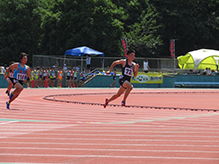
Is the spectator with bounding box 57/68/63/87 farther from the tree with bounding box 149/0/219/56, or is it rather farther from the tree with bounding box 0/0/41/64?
the tree with bounding box 149/0/219/56

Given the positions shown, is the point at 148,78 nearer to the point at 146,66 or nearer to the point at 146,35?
the point at 146,66

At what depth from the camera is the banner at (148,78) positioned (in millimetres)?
37531

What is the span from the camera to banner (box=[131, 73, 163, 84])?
123 ft

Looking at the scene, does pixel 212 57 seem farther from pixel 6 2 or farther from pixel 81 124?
pixel 81 124

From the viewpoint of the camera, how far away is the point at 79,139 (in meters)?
7.61

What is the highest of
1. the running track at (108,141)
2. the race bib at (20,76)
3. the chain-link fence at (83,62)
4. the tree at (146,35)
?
the tree at (146,35)

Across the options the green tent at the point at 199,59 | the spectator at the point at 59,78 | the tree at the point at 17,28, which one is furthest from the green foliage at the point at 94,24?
the spectator at the point at 59,78

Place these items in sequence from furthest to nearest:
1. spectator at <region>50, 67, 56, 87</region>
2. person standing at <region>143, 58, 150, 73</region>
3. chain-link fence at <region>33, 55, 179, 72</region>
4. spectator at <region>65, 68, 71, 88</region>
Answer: person standing at <region>143, 58, 150, 73</region> → chain-link fence at <region>33, 55, 179, 72</region> → spectator at <region>65, 68, 71, 88</region> → spectator at <region>50, 67, 56, 87</region>

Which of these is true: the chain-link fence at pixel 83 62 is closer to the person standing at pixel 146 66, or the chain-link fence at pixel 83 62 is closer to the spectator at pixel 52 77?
the person standing at pixel 146 66

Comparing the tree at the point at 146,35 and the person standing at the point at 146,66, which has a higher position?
the tree at the point at 146,35

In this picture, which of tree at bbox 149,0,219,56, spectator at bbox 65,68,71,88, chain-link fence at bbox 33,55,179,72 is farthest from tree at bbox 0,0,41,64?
tree at bbox 149,0,219,56

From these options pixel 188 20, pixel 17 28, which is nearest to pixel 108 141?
pixel 17 28

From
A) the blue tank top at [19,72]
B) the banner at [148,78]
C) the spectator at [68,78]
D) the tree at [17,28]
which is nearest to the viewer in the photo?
the blue tank top at [19,72]

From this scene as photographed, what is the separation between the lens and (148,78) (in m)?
37.7
